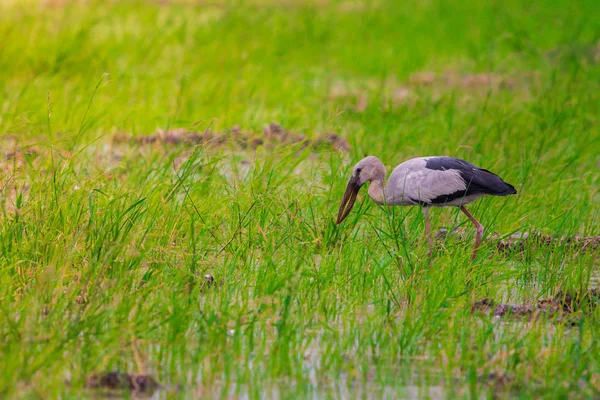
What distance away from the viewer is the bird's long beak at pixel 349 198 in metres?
6.31

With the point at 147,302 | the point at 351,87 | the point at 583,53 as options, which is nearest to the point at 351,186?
the point at 147,302

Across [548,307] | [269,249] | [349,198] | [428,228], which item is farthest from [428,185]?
[548,307]

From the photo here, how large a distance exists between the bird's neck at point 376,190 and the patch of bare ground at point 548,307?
142 cm

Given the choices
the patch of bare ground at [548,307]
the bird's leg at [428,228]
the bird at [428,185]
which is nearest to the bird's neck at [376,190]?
the bird at [428,185]

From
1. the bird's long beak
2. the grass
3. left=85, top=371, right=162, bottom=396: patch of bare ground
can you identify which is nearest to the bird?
the bird's long beak

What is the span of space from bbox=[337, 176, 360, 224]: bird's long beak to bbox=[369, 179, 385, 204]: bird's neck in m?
0.09

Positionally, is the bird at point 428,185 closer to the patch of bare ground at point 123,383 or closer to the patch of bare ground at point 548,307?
the patch of bare ground at point 548,307

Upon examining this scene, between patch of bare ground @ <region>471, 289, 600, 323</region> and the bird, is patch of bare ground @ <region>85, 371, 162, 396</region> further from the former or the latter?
the bird

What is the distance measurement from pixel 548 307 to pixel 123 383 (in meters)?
2.14

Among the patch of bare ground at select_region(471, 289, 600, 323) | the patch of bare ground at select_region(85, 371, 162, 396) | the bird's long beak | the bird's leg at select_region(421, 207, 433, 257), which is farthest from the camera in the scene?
the bird's long beak

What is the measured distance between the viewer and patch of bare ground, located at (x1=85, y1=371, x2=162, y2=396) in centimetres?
389

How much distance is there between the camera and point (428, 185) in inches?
239

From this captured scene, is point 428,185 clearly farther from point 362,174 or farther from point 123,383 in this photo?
point 123,383

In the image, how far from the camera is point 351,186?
6414 mm
